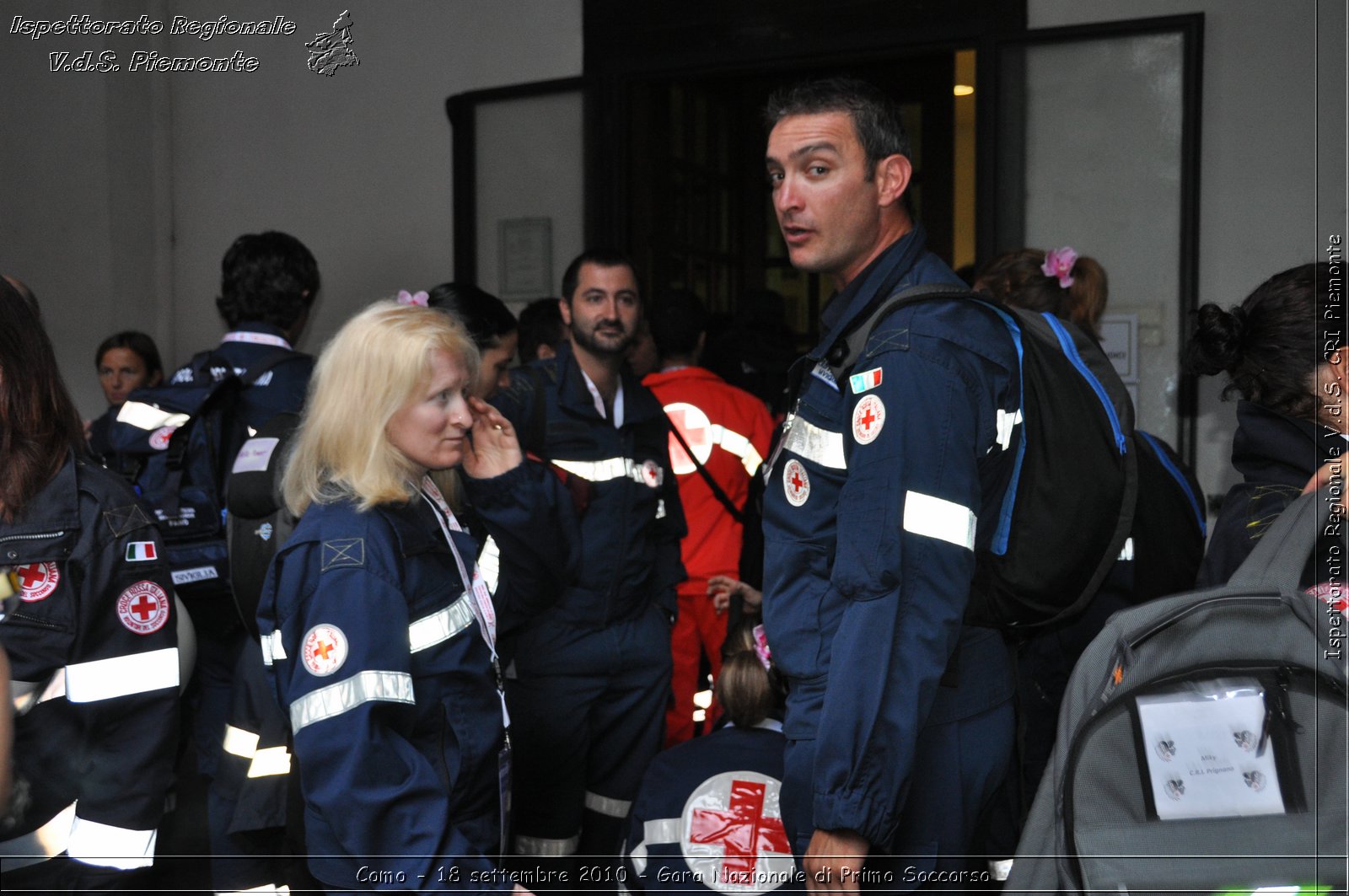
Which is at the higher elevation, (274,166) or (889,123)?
(274,166)

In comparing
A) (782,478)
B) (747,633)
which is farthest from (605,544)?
(782,478)

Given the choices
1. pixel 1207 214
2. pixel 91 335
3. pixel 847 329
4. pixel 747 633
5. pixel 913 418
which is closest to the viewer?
pixel 913 418

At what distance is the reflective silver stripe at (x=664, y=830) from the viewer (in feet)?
8.55

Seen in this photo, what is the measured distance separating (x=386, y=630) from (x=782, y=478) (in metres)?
0.73

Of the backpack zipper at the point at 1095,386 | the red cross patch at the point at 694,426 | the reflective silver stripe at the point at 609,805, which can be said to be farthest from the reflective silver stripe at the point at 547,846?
the backpack zipper at the point at 1095,386

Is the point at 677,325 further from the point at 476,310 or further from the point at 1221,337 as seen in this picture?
the point at 1221,337

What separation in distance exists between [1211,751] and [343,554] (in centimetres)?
133

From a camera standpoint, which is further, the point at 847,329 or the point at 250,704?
the point at 250,704

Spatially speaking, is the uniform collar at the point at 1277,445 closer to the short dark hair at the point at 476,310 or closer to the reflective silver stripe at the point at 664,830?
the reflective silver stripe at the point at 664,830

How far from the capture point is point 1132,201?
457 centimetres

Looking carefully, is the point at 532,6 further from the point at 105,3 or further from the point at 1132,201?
Answer: the point at 1132,201

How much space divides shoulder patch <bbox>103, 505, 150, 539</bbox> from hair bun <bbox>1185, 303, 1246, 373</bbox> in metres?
1.96

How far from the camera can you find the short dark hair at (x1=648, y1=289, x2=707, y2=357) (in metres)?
4.63

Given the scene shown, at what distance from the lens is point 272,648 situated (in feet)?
6.85
